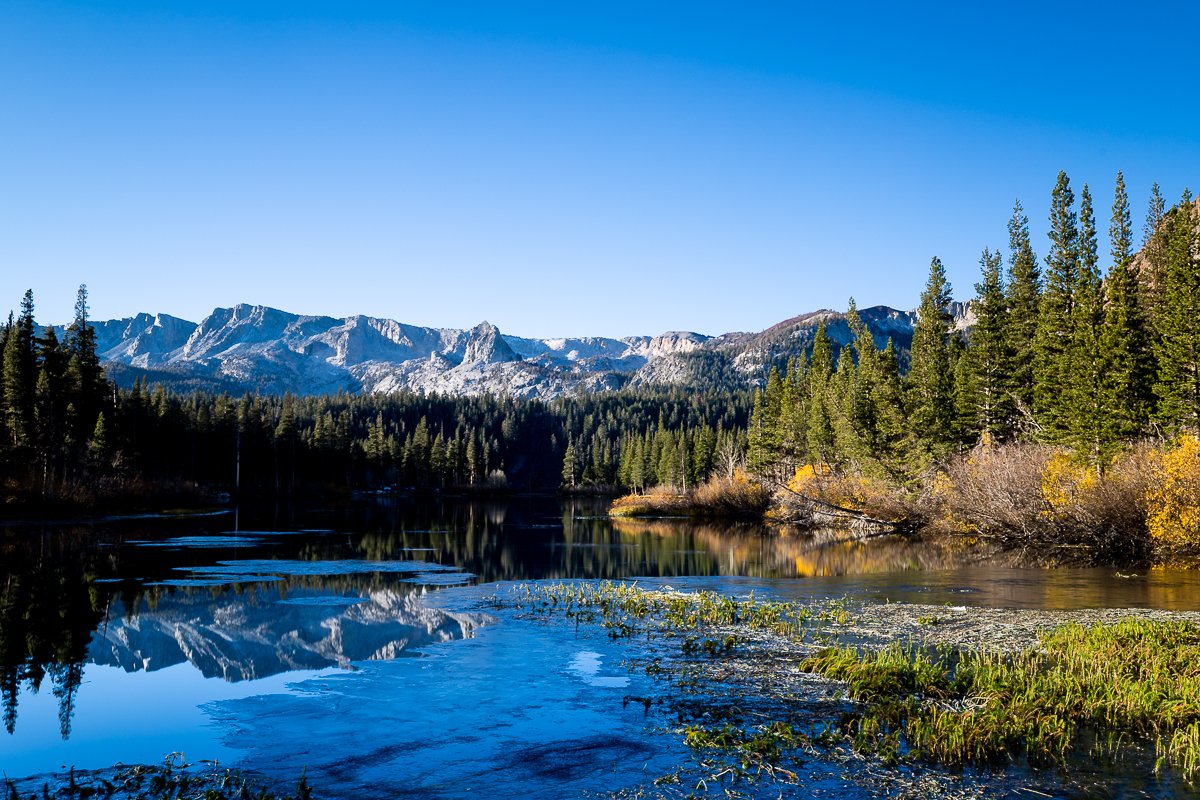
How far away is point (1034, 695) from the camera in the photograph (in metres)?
13.9

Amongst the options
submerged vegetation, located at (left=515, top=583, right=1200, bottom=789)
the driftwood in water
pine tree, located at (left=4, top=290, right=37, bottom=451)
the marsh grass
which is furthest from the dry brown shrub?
pine tree, located at (left=4, top=290, right=37, bottom=451)

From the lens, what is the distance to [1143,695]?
13688mm

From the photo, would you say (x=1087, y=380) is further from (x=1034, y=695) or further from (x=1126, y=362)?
(x=1034, y=695)

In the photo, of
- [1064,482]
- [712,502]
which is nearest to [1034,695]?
[1064,482]

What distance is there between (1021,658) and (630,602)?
13.2m

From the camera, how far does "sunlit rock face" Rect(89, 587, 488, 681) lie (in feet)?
64.8

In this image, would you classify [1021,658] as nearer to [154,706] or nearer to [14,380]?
[154,706]

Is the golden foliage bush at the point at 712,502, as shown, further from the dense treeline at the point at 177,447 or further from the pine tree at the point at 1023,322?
the pine tree at the point at 1023,322

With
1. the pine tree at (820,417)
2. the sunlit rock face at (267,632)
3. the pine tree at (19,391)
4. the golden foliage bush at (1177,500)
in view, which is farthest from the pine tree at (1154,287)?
the pine tree at (19,391)

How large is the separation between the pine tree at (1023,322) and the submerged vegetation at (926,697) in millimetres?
48828

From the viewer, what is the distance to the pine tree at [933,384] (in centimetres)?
6781

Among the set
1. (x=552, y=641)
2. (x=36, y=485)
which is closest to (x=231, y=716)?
(x=552, y=641)

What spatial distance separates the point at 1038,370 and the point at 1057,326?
3414 millimetres

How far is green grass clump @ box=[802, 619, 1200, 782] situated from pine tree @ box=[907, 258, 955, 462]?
51.0m
